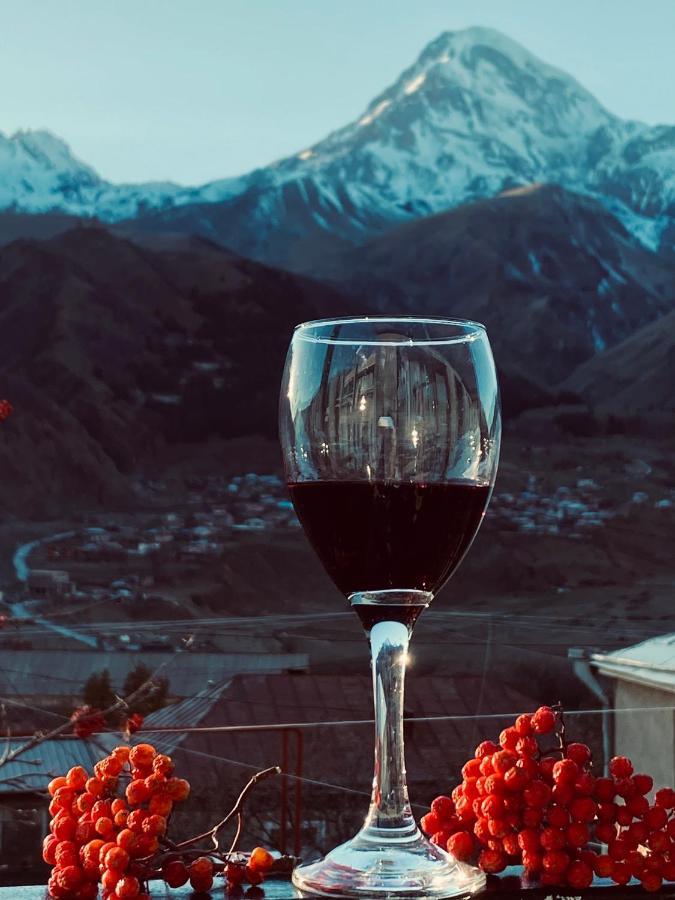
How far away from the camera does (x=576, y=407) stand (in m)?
8.95

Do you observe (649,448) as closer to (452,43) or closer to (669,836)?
(452,43)

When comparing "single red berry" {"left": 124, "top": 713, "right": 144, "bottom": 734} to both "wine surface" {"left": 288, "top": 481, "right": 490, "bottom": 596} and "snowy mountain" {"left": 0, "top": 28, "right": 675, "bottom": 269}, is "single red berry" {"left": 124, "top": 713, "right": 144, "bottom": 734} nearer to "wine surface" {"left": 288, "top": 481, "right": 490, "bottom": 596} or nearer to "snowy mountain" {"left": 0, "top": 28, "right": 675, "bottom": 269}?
"wine surface" {"left": 288, "top": 481, "right": 490, "bottom": 596}

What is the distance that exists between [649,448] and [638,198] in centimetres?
221

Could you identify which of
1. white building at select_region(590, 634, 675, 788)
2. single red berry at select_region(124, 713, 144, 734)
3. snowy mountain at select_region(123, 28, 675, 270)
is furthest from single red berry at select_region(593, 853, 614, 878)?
snowy mountain at select_region(123, 28, 675, 270)

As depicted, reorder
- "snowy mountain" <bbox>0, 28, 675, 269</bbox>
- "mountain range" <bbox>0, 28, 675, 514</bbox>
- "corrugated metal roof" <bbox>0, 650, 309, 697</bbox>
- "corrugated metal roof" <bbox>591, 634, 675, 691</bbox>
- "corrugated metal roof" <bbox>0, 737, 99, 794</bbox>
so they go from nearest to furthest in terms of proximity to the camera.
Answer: "corrugated metal roof" <bbox>591, 634, 675, 691</bbox> → "corrugated metal roof" <bbox>0, 737, 99, 794</bbox> → "corrugated metal roof" <bbox>0, 650, 309, 697</bbox> → "mountain range" <bbox>0, 28, 675, 514</bbox> → "snowy mountain" <bbox>0, 28, 675, 269</bbox>

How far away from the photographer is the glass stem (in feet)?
0.93

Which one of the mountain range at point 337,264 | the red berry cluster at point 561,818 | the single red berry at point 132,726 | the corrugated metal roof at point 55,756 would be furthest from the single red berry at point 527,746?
the mountain range at point 337,264

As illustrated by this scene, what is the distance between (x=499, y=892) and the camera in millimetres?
277

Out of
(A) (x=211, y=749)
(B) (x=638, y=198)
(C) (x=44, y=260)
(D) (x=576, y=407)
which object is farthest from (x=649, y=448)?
(C) (x=44, y=260)

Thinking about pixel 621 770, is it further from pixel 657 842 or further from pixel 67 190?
pixel 67 190

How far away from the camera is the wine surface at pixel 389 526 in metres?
0.30

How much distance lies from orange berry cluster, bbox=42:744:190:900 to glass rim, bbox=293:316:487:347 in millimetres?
103

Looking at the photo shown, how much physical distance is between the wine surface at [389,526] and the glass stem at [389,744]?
18mm

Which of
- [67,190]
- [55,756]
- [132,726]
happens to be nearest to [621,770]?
[132,726]
